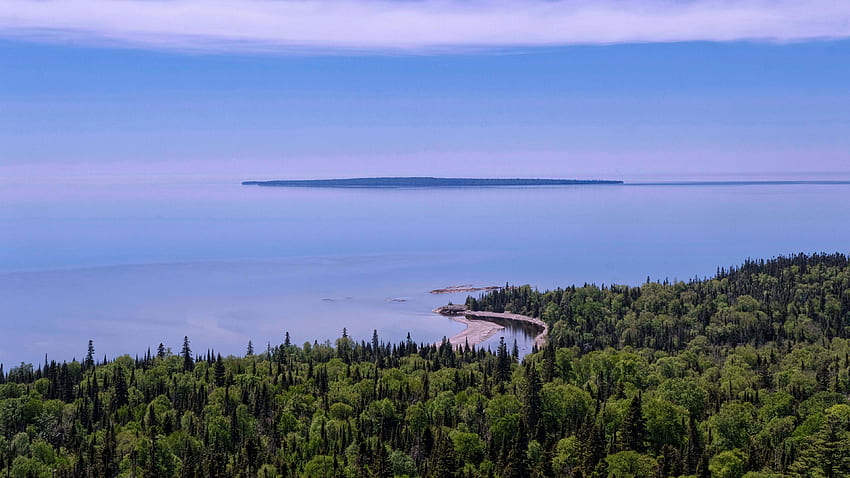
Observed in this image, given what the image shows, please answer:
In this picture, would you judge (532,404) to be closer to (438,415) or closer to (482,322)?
(438,415)

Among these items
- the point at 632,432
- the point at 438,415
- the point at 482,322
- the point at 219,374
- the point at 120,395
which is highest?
the point at 482,322

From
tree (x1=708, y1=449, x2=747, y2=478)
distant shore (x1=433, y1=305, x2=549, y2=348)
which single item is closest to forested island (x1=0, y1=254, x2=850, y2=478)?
tree (x1=708, y1=449, x2=747, y2=478)

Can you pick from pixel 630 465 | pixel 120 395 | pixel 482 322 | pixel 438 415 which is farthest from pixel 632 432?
pixel 482 322

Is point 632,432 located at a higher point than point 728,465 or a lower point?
higher

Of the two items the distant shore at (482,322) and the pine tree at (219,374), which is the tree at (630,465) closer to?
the pine tree at (219,374)

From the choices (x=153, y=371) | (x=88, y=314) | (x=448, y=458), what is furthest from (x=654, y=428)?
(x=88, y=314)

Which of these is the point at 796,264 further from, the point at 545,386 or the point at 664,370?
the point at 545,386

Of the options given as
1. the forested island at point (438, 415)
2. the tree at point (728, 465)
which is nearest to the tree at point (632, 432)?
the forested island at point (438, 415)
